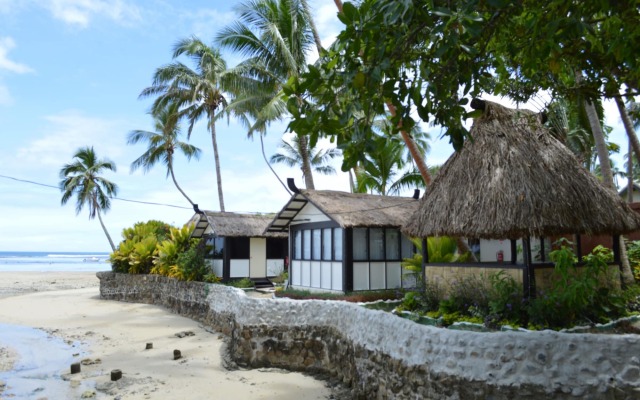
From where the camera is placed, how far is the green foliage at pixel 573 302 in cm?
756

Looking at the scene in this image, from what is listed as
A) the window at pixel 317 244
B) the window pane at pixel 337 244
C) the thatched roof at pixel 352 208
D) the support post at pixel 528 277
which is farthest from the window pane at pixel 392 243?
the support post at pixel 528 277

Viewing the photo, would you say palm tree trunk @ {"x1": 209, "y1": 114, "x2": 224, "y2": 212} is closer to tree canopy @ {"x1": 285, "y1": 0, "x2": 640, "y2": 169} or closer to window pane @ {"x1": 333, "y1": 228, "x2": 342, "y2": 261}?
window pane @ {"x1": 333, "y1": 228, "x2": 342, "y2": 261}

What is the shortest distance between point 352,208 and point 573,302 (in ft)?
23.2

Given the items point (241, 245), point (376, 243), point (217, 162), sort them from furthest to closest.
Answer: point (217, 162) → point (241, 245) → point (376, 243)

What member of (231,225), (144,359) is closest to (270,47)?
(231,225)

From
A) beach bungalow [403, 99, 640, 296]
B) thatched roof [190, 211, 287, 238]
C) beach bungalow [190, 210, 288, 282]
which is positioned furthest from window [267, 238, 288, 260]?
beach bungalow [403, 99, 640, 296]

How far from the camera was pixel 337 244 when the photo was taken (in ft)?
44.9

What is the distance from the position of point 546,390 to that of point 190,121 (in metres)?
22.8

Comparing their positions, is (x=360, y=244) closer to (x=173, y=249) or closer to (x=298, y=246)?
(x=298, y=246)

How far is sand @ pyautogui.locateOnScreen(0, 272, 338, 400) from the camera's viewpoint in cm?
912

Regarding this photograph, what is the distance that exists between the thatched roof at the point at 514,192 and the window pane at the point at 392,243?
3679mm

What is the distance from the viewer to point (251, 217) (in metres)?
19.6

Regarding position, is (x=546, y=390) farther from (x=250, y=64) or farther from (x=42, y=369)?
(x=250, y=64)

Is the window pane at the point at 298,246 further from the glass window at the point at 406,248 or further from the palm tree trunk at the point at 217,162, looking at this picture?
the palm tree trunk at the point at 217,162
